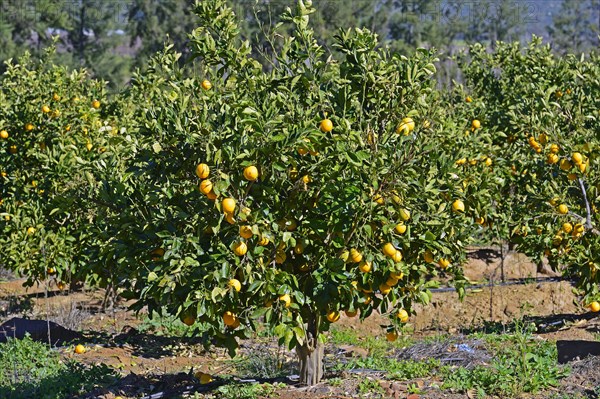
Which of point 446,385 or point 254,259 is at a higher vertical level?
point 254,259

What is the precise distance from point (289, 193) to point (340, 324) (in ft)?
16.2

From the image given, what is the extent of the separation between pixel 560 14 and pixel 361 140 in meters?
51.6

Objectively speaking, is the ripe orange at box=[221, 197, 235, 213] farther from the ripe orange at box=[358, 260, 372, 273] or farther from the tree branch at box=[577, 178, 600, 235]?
the tree branch at box=[577, 178, 600, 235]

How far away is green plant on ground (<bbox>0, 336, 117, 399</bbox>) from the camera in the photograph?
223 inches

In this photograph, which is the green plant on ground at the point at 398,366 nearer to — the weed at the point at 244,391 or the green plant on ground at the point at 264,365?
the green plant on ground at the point at 264,365

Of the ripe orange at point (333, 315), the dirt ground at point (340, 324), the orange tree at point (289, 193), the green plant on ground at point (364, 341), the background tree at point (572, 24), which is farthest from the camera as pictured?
the background tree at point (572, 24)

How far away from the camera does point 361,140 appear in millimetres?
4289

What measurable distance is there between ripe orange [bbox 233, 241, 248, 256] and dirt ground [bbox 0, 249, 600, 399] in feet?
4.31

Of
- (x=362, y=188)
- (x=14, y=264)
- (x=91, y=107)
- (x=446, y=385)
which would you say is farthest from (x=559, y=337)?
(x=91, y=107)

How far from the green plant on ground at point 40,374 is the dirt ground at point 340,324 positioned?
0.66 feet

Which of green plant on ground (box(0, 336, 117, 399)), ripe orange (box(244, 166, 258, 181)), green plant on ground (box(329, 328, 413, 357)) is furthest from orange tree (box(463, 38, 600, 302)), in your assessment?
green plant on ground (box(0, 336, 117, 399))

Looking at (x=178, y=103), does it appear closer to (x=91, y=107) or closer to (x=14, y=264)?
(x=14, y=264)

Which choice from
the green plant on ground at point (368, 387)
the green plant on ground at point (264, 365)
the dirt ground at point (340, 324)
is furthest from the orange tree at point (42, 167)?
the green plant on ground at point (368, 387)

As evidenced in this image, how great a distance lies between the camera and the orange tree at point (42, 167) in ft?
27.3
